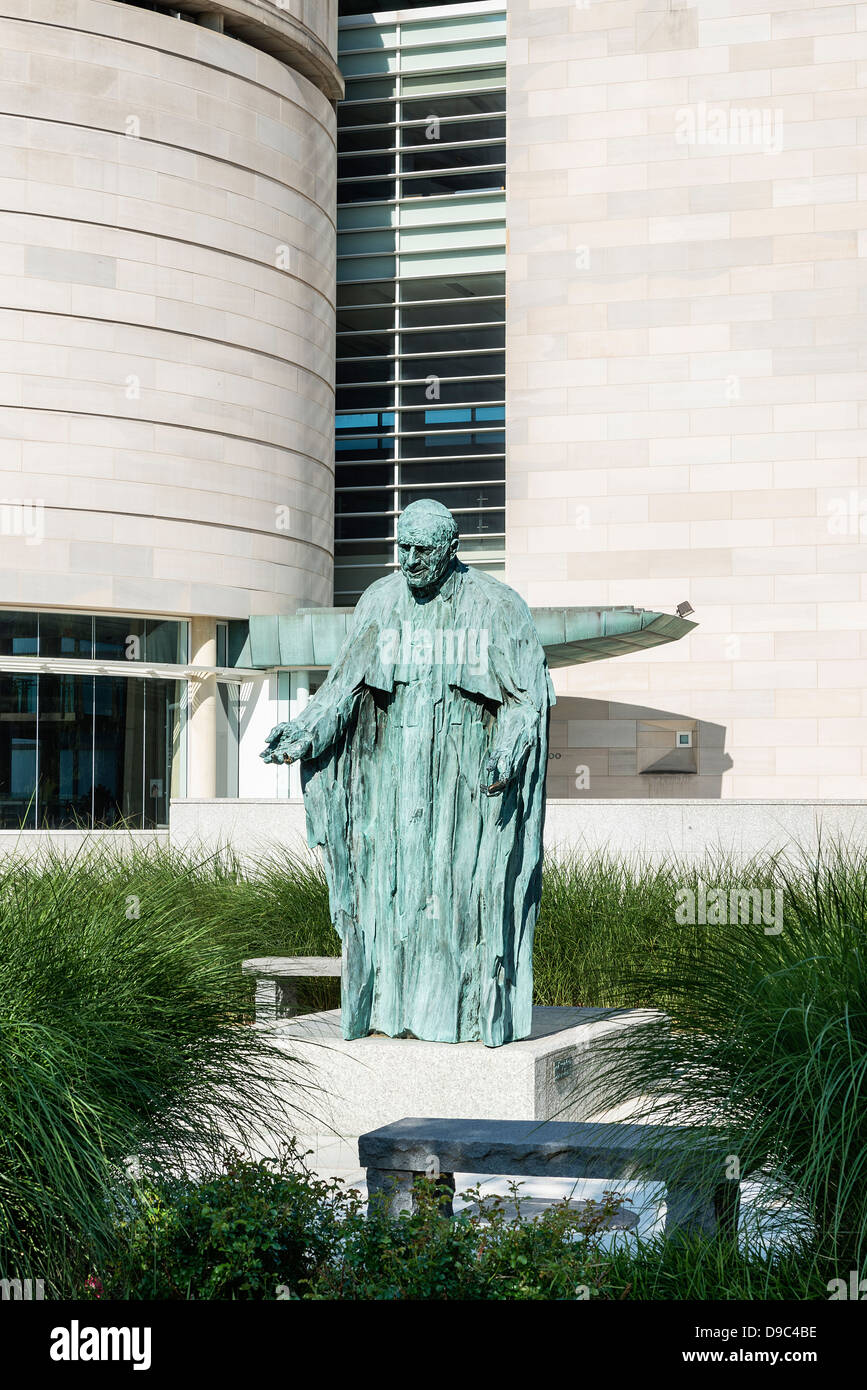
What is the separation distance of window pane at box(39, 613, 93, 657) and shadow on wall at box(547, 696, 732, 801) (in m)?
8.41

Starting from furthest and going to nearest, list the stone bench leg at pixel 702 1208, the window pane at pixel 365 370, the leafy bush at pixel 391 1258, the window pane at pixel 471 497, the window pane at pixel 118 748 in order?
the window pane at pixel 365 370 < the window pane at pixel 471 497 < the window pane at pixel 118 748 < the stone bench leg at pixel 702 1208 < the leafy bush at pixel 391 1258

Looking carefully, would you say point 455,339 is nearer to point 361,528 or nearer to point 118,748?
point 361,528

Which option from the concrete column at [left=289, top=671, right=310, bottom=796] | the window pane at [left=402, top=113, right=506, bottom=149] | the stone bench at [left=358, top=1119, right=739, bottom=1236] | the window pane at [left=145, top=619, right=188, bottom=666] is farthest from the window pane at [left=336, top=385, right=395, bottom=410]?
the stone bench at [left=358, top=1119, right=739, bottom=1236]

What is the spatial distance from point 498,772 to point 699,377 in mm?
21058

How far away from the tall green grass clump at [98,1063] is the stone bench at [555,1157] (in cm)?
63

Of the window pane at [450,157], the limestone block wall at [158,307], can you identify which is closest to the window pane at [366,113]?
the window pane at [450,157]

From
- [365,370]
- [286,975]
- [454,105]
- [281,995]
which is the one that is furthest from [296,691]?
[286,975]

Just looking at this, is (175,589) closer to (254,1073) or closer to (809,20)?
(809,20)

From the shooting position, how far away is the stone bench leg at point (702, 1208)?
13.3 feet

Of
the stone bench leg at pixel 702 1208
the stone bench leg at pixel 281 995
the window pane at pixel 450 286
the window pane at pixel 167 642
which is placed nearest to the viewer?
the stone bench leg at pixel 702 1208

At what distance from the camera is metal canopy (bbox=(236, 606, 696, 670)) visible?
2223cm

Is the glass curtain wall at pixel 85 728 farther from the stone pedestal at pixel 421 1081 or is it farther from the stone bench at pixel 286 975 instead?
the stone pedestal at pixel 421 1081
